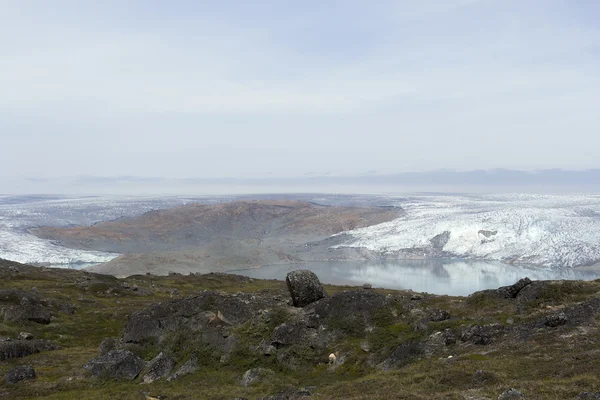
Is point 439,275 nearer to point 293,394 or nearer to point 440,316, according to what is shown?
point 440,316

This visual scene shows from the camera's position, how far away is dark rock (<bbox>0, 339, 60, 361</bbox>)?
3764cm

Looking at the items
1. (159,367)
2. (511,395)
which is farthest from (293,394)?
(159,367)

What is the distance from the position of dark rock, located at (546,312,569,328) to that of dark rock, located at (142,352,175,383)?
27.2 meters

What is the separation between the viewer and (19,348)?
3888cm

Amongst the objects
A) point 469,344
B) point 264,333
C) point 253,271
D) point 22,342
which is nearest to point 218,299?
point 264,333

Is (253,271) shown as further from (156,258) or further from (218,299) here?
(218,299)

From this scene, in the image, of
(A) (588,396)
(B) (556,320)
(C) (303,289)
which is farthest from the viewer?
(C) (303,289)

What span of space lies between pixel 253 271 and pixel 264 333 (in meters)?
167

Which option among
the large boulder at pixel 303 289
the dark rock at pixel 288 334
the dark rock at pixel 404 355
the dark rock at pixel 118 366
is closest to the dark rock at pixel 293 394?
the dark rock at pixel 404 355

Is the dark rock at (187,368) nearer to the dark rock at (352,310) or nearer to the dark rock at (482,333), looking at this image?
the dark rock at (352,310)

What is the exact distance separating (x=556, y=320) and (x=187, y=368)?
26.0 meters

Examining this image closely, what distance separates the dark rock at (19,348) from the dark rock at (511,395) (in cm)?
4080

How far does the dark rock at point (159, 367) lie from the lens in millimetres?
31062

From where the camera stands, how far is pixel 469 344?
2759cm
